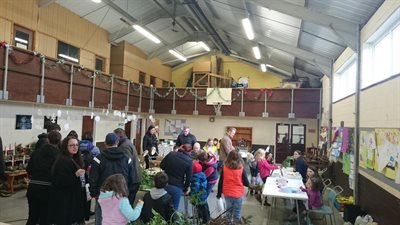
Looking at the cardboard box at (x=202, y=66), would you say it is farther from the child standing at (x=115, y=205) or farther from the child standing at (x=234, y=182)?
the child standing at (x=115, y=205)

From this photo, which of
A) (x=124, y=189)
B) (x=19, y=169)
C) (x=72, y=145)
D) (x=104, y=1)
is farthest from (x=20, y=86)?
(x=124, y=189)

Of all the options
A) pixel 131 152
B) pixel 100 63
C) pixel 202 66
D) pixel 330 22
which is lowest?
pixel 131 152

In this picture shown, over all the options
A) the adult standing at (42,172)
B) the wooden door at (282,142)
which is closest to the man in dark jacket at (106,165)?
the adult standing at (42,172)

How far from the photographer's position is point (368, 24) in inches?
219

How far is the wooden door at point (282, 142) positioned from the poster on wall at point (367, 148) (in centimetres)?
895

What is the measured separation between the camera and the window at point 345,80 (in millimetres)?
7457

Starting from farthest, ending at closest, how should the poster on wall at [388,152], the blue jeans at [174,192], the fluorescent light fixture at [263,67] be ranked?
the fluorescent light fixture at [263,67]
the blue jeans at [174,192]
the poster on wall at [388,152]

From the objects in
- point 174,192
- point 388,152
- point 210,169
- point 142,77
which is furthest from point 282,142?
point 174,192

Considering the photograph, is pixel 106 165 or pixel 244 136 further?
pixel 244 136

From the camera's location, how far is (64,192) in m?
3.56

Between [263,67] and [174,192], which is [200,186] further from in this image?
[263,67]

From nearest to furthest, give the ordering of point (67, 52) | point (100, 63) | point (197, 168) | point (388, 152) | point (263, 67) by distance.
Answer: point (388, 152), point (197, 168), point (67, 52), point (100, 63), point (263, 67)

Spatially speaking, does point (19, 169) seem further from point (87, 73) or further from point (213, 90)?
point (213, 90)

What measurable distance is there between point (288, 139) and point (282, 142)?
0.32m
